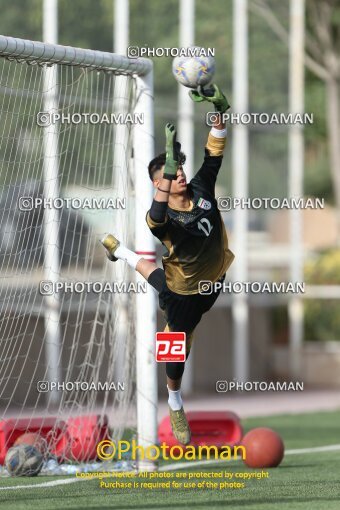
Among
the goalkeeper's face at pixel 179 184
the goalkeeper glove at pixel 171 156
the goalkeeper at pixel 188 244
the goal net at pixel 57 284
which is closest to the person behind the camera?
the goalkeeper glove at pixel 171 156

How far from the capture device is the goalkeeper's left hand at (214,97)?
998cm

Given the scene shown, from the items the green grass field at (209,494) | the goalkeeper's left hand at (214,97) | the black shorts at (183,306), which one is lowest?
the green grass field at (209,494)

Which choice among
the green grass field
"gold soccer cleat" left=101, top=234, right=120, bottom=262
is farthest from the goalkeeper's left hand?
the green grass field

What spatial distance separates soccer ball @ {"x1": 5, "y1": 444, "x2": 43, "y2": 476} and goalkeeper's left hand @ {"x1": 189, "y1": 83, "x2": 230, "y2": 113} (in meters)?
3.34

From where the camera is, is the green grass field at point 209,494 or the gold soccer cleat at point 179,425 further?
the gold soccer cleat at point 179,425

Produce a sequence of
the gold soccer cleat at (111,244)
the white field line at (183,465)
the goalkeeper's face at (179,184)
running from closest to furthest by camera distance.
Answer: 1. the goalkeeper's face at (179,184)
2. the white field line at (183,465)
3. the gold soccer cleat at (111,244)

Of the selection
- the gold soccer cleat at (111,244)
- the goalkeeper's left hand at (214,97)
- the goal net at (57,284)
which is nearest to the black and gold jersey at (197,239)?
the goalkeeper's left hand at (214,97)

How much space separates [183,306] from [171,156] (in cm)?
138

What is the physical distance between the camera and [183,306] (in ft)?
34.0

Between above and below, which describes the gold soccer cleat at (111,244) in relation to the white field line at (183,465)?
above

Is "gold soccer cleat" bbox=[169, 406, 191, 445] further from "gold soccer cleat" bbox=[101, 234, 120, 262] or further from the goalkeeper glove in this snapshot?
the goalkeeper glove

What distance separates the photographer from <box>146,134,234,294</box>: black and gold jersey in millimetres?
10109

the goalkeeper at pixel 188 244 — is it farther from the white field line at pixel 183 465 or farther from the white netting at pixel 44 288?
the white netting at pixel 44 288

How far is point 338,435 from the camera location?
15945 mm
